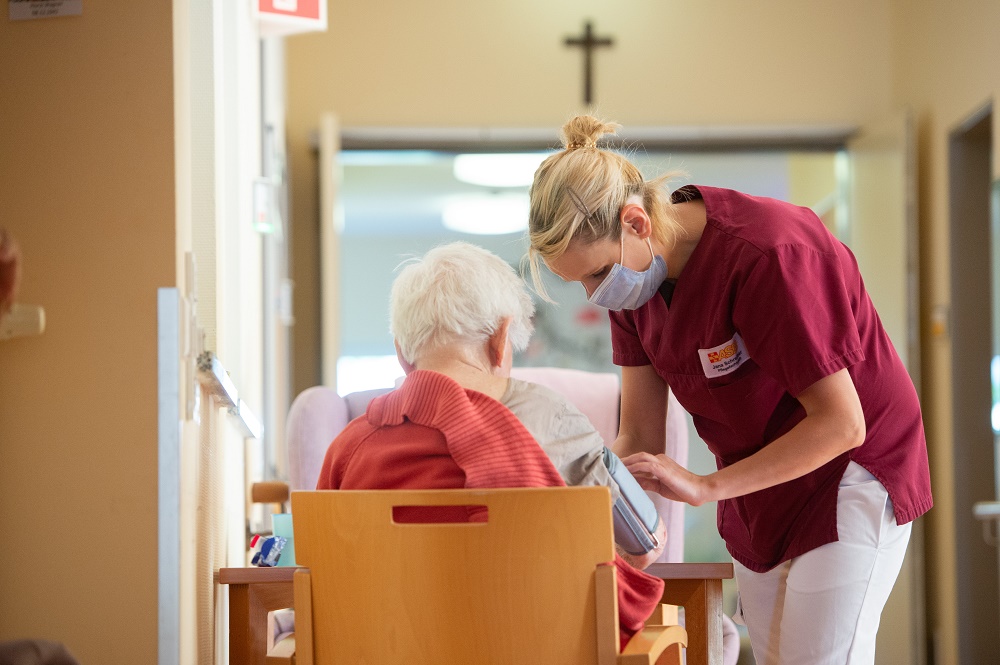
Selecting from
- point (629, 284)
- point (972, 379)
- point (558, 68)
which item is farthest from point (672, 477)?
point (558, 68)

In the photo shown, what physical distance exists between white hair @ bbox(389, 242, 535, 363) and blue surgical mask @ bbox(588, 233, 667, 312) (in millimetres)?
155

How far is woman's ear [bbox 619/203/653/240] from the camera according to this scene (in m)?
1.63

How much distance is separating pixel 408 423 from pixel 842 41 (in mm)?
4006

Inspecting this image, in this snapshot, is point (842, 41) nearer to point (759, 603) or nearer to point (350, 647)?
point (759, 603)

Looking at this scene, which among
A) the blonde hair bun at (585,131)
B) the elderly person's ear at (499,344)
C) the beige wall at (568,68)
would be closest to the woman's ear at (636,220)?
the blonde hair bun at (585,131)

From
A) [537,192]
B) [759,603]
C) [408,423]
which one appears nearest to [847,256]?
[537,192]

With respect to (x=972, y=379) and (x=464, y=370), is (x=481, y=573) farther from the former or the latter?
(x=972, y=379)

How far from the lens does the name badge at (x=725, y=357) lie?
64.9 inches

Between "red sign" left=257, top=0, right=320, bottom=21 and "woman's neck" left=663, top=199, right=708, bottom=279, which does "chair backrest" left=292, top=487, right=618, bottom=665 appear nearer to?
"woman's neck" left=663, top=199, right=708, bottom=279

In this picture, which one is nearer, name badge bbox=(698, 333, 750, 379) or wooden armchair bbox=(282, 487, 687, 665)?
wooden armchair bbox=(282, 487, 687, 665)

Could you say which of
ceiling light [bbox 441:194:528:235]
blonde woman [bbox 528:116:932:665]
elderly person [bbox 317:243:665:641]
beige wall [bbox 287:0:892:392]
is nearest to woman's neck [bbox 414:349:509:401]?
elderly person [bbox 317:243:665:641]

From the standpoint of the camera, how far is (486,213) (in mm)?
7473

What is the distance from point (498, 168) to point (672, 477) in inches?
148

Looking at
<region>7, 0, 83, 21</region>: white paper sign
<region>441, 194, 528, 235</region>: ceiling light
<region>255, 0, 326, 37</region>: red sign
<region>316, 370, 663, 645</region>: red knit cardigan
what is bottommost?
<region>316, 370, 663, 645</region>: red knit cardigan
